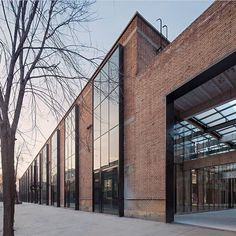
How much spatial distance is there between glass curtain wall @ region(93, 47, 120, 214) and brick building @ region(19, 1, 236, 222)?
60 millimetres

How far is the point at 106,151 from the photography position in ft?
83.7

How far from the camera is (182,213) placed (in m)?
24.3

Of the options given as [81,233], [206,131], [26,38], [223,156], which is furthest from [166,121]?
[223,156]

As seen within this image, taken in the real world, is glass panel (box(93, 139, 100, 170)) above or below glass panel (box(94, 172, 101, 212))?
above

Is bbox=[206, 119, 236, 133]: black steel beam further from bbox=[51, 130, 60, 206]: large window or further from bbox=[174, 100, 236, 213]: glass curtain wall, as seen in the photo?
bbox=[51, 130, 60, 206]: large window

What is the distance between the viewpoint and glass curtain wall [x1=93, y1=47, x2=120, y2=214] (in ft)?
76.0

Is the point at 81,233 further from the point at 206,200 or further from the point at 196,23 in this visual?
the point at 206,200

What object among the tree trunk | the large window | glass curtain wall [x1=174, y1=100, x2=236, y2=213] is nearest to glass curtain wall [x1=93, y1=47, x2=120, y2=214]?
glass curtain wall [x1=174, y1=100, x2=236, y2=213]

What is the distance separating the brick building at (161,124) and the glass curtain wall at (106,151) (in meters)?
0.06

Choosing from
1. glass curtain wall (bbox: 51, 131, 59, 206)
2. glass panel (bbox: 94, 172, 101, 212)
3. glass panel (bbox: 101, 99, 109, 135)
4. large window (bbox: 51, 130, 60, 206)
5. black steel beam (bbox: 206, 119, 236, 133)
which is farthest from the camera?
glass curtain wall (bbox: 51, 131, 59, 206)

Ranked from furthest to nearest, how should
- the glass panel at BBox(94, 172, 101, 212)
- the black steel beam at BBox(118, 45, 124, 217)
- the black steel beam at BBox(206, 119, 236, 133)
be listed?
1. the glass panel at BBox(94, 172, 101, 212)
2. the black steel beam at BBox(206, 119, 236, 133)
3. the black steel beam at BBox(118, 45, 124, 217)

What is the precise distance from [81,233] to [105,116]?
11511 mm

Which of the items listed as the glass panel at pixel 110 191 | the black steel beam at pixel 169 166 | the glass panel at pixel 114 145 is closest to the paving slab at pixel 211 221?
the black steel beam at pixel 169 166

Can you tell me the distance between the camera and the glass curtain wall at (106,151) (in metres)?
23.2
